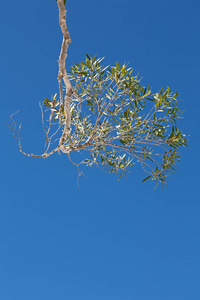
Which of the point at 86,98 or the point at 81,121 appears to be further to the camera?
the point at 81,121

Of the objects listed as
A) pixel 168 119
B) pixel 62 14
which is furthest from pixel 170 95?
pixel 62 14

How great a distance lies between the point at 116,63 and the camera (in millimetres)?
4012

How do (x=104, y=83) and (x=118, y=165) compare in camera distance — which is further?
(x=118, y=165)

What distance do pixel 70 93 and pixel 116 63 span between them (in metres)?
0.73

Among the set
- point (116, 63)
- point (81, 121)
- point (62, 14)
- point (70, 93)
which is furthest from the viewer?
point (81, 121)

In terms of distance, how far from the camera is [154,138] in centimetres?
419

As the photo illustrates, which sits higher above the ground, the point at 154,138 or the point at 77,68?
the point at 77,68

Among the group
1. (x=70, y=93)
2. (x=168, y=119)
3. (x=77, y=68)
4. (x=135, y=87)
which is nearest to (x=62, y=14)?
(x=70, y=93)

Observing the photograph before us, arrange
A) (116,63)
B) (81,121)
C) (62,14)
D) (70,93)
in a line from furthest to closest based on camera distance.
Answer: (81,121) < (116,63) < (70,93) < (62,14)

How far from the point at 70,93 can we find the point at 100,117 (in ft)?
2.14

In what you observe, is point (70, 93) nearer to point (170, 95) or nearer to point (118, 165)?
point (170, 95)

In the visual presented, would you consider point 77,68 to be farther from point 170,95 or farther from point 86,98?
point 170,95

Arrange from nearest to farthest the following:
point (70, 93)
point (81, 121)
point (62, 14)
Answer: point (62, 14) < point (70, 93) < point (81, 121)

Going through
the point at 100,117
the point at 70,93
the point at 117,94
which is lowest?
the point at 70,93
